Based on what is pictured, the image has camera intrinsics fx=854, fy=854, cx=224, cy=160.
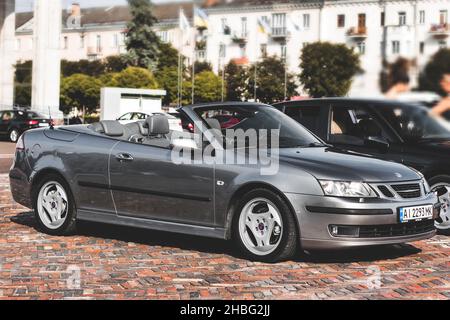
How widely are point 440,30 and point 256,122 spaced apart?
74.9 inches

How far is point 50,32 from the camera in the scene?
47.6 meters

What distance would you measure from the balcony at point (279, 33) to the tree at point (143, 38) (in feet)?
40.6

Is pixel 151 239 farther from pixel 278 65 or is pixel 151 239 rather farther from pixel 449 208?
pixel 278 65

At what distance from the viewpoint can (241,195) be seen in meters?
7.20

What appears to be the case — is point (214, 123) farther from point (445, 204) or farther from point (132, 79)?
point (132, 79)

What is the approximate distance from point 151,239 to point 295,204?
2.10m

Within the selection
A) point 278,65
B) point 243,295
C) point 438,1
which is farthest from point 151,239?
point 278,65

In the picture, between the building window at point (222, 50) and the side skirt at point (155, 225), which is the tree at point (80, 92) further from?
the side skirt at point (155, 225)

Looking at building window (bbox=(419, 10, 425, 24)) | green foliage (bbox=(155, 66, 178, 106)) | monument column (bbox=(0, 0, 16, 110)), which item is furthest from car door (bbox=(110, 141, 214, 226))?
green foliage (bbox=(155, 66, 178, 106))

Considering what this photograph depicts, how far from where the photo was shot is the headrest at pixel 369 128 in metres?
9.48

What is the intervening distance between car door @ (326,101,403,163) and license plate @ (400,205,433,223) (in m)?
1.82

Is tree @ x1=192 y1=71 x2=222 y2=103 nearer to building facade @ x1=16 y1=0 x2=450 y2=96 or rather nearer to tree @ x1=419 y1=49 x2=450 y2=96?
building facade @ x1=16 y1=0 x2=450 y2=96

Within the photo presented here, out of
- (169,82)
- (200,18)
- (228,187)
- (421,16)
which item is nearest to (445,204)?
(421,16)

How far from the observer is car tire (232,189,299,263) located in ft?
22.8
